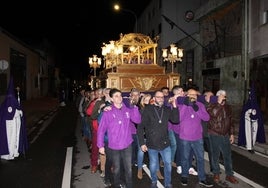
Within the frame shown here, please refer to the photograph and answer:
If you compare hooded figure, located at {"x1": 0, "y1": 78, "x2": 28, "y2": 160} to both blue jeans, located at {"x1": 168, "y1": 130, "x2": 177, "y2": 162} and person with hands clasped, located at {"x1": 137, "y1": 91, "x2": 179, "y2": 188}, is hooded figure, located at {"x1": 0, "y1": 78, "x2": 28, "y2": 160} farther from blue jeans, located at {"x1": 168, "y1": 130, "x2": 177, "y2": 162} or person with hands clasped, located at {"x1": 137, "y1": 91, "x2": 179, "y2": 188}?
person with hands clasped, located at {"x1": 137, "y1": 91, "x2": 179, "y2": 188}

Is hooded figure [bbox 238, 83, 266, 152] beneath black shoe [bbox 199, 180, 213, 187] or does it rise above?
above

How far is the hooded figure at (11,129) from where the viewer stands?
8.98 metres

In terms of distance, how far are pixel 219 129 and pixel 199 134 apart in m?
0.47

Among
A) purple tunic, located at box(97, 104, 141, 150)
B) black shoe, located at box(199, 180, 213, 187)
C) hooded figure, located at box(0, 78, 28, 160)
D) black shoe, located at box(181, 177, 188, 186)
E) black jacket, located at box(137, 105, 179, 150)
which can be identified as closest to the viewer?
purple tunic, located at box(97, 104, 141, 150)

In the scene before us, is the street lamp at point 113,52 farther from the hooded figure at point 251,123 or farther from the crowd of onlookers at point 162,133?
the hooded figure at point 251,123

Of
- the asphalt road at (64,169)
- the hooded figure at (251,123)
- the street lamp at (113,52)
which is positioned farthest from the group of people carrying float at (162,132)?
the street lamp at (113,52)

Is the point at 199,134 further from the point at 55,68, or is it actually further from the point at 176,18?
the point at 55,68

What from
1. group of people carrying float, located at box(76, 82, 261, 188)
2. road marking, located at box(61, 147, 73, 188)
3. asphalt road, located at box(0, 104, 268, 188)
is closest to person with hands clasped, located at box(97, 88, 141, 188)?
group of people carrying float, located at box(76, 82, 261, 188)

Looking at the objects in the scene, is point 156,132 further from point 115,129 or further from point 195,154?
point 195,154

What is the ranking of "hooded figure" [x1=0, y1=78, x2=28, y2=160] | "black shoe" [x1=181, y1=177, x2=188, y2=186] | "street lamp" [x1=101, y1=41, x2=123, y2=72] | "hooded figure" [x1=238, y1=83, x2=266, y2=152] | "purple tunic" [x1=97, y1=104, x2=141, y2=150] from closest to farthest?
"purple tunic" [x1=97, y1=104, x2=141, y2=150] < "black shoe" [x1=181, y1=177, x2=188, y2=186] < "hooded figure" [x1=0, y1=78, x2=28, y2=160] < "hooded figure" [x1=238, y1=83, x2=266, y2=152] < "street lamp" [x1=101, y1=41, x2=123, y2=72]

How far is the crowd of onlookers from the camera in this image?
18.8 feet

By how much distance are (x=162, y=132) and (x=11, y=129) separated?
500 centimetres

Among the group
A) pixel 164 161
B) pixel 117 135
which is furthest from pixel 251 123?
pixel 117 135

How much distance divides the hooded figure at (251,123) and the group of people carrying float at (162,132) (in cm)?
250
